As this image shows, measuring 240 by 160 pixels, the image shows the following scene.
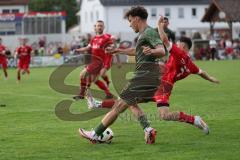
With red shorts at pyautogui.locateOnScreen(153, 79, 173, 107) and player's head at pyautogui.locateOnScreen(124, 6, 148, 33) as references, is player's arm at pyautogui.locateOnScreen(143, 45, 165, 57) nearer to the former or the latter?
player's head at pyautogui.locateOnScreen(124, 6, 148, 33)

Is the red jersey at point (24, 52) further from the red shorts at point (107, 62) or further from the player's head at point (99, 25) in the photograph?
the player's head at point (99, 25)

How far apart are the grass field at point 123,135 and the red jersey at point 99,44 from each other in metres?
2.57

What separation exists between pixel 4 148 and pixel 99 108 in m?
4.48

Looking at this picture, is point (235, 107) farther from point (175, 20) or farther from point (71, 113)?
point (175, 20)

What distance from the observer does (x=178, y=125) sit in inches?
509

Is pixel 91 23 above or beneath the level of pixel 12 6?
beneath

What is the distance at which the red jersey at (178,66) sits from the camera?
39.0 feet

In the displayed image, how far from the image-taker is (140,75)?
10633mm

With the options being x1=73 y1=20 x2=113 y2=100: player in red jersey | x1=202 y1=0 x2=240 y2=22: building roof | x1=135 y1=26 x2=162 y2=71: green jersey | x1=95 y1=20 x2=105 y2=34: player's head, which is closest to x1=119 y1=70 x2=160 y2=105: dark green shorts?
x1=135 y1=26 x2=162 y2=71: green jersey

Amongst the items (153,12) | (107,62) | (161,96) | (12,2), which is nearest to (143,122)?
(161,96)

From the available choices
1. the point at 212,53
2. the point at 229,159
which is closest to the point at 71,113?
the point at 229,159

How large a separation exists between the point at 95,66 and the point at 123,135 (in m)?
8.86

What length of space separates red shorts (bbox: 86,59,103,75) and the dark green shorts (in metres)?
9.36

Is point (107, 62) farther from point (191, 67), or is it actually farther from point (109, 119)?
point (109, 119)
